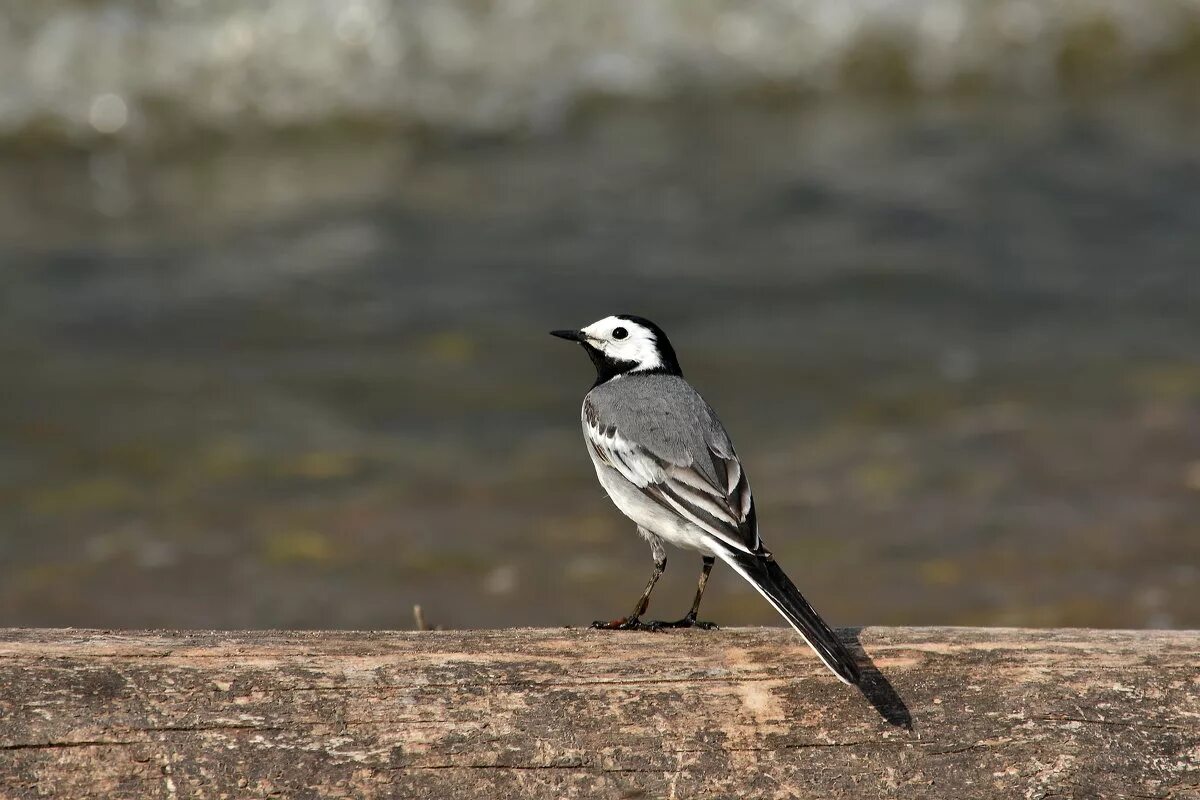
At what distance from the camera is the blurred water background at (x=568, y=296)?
869 cm

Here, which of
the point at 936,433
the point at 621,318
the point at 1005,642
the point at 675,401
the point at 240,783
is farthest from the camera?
the point at 936,433

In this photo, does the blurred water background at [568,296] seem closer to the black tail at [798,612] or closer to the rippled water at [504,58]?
the rippled water at [504,58]

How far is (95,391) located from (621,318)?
5695 millimetres

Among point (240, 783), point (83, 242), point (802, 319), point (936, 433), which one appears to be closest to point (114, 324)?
point (83, 242)

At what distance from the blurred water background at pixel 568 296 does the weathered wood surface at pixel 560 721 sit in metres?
3.71

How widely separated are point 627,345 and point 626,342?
0.01 m

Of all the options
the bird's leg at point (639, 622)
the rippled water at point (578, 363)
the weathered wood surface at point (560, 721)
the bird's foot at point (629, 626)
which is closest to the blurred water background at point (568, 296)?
the rippled water at point (578, 363)

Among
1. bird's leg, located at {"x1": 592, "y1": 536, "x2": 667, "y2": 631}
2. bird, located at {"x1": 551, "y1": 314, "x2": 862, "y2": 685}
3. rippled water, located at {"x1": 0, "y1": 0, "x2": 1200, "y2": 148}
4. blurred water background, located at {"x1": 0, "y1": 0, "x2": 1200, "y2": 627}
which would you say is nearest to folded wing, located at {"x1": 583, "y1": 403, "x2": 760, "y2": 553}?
bird, located at {"x1": 551, "y1": 314, "x2": 862, "y2": 685}

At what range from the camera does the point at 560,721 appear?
4148 mm

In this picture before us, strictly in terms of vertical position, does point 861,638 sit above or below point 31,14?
below

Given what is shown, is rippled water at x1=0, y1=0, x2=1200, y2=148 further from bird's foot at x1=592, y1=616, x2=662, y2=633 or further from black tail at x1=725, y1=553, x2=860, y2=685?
black tail at x1=725, y1=553, x2=860, y2=685

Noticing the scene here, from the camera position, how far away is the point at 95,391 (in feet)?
34.8

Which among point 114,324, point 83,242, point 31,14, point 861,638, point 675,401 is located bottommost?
point 861,638

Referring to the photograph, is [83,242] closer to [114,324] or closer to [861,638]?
[114,324]
